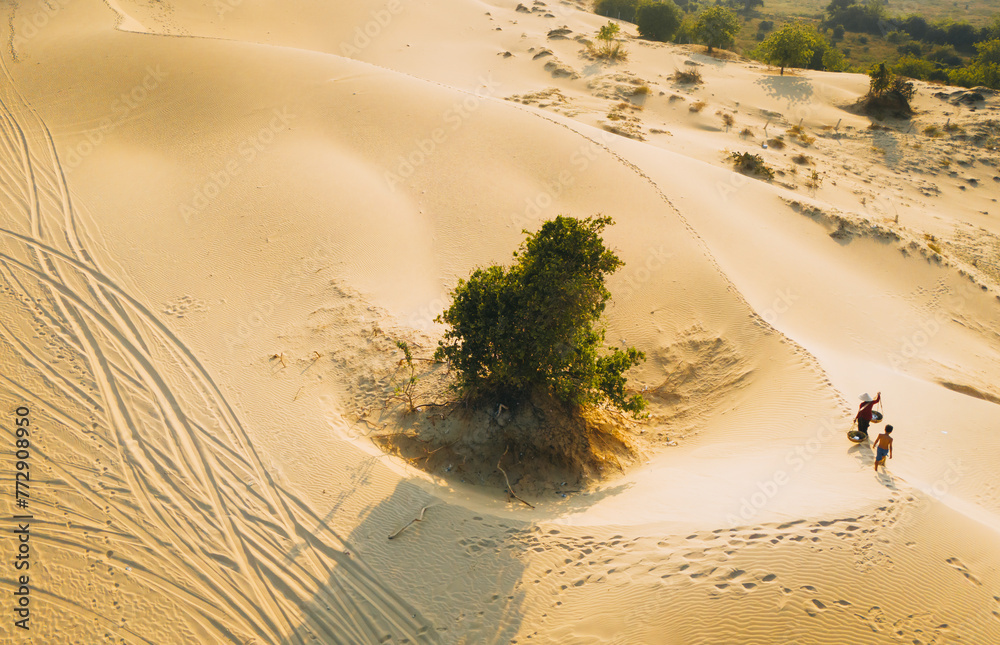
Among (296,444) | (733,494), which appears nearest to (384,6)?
(296,444)

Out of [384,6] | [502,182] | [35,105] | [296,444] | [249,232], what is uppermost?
[384,6]

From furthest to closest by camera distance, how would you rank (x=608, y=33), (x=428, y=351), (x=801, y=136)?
(x=608, y=33) → (x=801, y=136) → (x=428, y=351)

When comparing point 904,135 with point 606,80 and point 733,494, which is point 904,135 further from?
point 733,494

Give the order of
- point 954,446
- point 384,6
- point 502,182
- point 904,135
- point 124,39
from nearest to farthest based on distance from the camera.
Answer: point 954,446
point 502,182
point 124,39
point 904,135
point 384,6

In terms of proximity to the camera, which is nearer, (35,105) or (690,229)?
(690,229)

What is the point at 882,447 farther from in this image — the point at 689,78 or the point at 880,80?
the point at 880,80

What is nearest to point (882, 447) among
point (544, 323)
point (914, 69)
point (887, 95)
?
point (544, 323)

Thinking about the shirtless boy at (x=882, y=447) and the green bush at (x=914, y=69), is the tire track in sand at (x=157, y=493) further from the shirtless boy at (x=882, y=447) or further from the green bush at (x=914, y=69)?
the green bush at (x=914, y=69)

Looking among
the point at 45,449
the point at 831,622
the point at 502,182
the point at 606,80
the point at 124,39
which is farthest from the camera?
the point at 606,80
